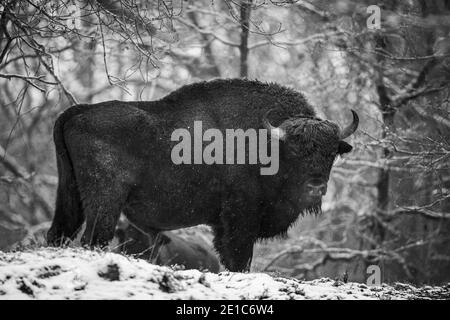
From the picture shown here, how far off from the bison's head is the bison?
1 centimetres

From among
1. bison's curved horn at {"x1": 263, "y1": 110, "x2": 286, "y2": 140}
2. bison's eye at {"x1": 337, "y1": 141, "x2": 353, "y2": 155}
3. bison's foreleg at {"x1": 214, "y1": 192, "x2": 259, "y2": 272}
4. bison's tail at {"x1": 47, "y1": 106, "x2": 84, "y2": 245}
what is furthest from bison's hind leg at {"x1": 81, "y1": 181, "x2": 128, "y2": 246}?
bison's eye at {"x1": 337, "y1": 141, "x2": 353, "y2": 155}

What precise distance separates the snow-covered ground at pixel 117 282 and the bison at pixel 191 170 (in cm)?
151

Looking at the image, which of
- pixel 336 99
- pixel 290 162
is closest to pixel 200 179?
pixel 290 162

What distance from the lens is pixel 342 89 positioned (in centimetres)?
1609

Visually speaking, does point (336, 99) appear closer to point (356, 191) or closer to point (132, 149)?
point (356, 191)

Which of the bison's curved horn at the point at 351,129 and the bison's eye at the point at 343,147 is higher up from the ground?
the bison's curved horn at the point at 351,129

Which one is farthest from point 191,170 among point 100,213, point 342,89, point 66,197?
point 342,89

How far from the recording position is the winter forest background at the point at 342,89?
13.2m

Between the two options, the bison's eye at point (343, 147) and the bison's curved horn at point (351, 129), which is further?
the bison's curved horn at point (351, 129)

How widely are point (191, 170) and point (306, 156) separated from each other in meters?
1.53

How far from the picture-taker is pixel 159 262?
36.3 feet

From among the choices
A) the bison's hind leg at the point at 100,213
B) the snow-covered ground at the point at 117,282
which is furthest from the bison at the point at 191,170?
the snow-covered ground at the point at 117,282

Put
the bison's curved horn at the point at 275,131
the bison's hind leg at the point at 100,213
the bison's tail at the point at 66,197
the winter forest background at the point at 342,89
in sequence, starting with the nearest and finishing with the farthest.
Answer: the bison's hind leg at the point at 100,213 < the bison's tail at the point at 66,197 < the bison's curved horn at the point at 275,131 < the winter forest background at the point at 342,89

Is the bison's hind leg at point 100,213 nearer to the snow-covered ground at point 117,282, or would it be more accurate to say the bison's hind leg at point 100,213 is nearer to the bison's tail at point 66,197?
the bison's tail at point 66,197
